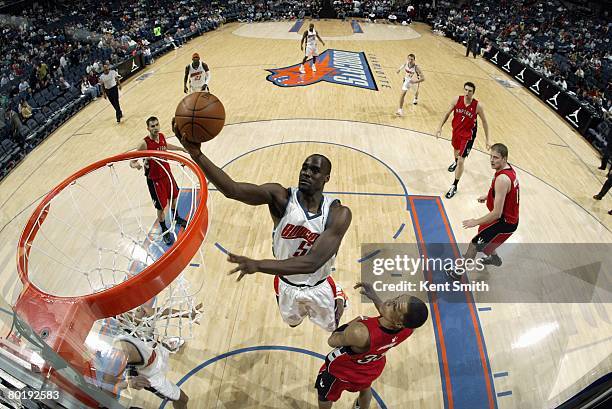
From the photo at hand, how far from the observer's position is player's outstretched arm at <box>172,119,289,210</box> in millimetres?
2420

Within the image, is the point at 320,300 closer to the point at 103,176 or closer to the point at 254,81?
the point at 103,176

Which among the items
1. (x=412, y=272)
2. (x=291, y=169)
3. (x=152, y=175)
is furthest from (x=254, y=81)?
(x=412, y=272)

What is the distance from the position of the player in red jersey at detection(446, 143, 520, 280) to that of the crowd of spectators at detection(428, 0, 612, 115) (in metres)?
6.57

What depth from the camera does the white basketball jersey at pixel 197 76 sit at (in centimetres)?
893

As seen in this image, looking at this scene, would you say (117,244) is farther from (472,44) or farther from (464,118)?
(472,44)

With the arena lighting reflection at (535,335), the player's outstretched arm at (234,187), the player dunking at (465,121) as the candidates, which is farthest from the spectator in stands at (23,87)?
the arena lighting reflection at (535,335)

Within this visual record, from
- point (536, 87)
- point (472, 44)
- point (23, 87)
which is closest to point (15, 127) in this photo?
point (23, 87)

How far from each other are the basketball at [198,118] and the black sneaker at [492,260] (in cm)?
415

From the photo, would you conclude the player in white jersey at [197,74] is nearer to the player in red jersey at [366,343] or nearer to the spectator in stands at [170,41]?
the player in red jersey at [366,343]

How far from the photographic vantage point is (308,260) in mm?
2396

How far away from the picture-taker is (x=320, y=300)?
347 cm

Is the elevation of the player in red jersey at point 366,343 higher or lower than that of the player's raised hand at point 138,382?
higher

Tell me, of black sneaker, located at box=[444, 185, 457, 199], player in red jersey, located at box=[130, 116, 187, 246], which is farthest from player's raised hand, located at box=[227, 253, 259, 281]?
black sneaker, located at box=[444, 185, 457, 199]

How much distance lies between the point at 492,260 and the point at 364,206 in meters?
2.13
